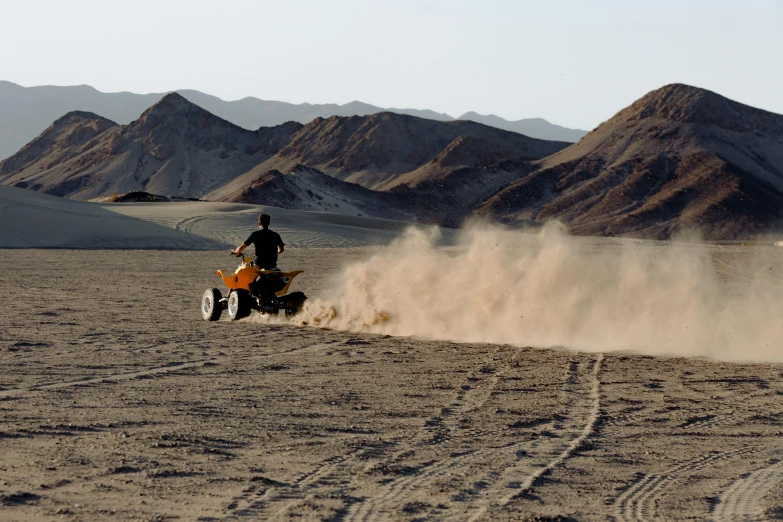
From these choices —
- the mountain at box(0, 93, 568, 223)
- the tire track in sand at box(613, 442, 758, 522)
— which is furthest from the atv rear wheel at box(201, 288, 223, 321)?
the mountain at box(0, 93, 568, 223)

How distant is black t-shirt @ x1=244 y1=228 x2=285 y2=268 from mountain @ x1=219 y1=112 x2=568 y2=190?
99.2 m

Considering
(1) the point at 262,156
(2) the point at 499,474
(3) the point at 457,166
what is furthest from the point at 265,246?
(1) the point at 262,156

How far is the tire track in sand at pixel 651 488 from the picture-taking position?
20.2 feet

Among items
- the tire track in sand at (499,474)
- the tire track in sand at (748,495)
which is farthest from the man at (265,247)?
the tire track in sand at (748,495)

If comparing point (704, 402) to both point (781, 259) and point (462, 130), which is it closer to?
point (781, 259)

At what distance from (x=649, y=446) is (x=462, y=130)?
439ft

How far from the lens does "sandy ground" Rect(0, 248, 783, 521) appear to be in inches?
249

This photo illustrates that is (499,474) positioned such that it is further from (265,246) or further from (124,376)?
(265,246)

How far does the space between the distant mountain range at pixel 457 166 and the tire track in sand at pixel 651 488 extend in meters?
79.3

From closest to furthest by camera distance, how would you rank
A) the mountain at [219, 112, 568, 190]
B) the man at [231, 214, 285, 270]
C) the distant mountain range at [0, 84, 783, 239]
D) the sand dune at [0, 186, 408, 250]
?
the man at [231, 214, 285, 270]
the sand dune at [0, 186, 408, 250]
the distant mountain range at [0, 84, 783, 239]
the mountain at [219, 112, 568, 190]

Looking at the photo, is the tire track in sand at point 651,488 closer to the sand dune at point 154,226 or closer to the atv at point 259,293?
the atv at point 259,293

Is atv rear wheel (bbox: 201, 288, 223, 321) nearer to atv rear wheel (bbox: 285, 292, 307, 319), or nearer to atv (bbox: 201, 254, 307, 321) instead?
atv (bbox: 201, 254, 307, 321)

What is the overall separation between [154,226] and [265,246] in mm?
38422

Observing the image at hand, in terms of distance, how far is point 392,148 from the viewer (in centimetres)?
13038
